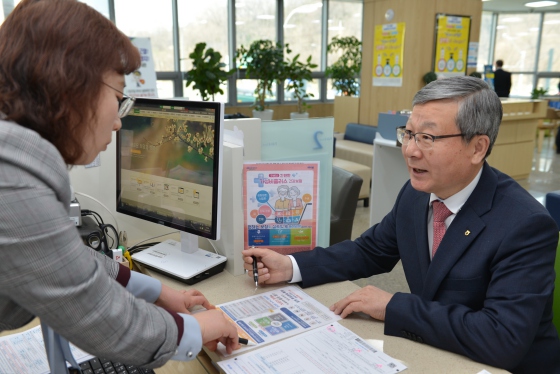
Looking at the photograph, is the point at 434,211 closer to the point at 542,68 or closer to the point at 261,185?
the point at 261,185

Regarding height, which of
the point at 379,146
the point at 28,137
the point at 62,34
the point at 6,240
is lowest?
the point at 379,146

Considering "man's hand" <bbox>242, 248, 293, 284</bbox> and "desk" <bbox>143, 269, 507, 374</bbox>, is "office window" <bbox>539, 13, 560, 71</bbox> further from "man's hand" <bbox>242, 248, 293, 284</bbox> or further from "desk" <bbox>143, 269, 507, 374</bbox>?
"man's hand" <bbox>242, 248, 293, 284</bbox>

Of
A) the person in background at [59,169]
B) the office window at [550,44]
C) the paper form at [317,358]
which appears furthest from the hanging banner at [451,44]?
the office window at [550,44]

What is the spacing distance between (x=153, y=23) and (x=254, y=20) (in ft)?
6.46

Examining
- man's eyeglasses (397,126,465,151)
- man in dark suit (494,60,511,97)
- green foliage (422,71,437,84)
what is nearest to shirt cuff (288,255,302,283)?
man's eyeglasses (397,126,465,151)

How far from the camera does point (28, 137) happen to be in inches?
24.9

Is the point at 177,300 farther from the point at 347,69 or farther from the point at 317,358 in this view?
the point at 347,69

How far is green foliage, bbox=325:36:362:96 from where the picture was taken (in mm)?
8445

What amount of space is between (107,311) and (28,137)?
277mm

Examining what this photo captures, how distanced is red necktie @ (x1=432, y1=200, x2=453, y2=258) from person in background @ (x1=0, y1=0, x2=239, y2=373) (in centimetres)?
83

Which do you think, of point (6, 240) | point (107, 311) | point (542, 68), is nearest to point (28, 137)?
point (6, 240)

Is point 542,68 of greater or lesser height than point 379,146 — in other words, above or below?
above

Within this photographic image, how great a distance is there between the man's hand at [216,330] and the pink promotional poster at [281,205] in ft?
1.59

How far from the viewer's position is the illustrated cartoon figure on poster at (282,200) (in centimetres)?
151
